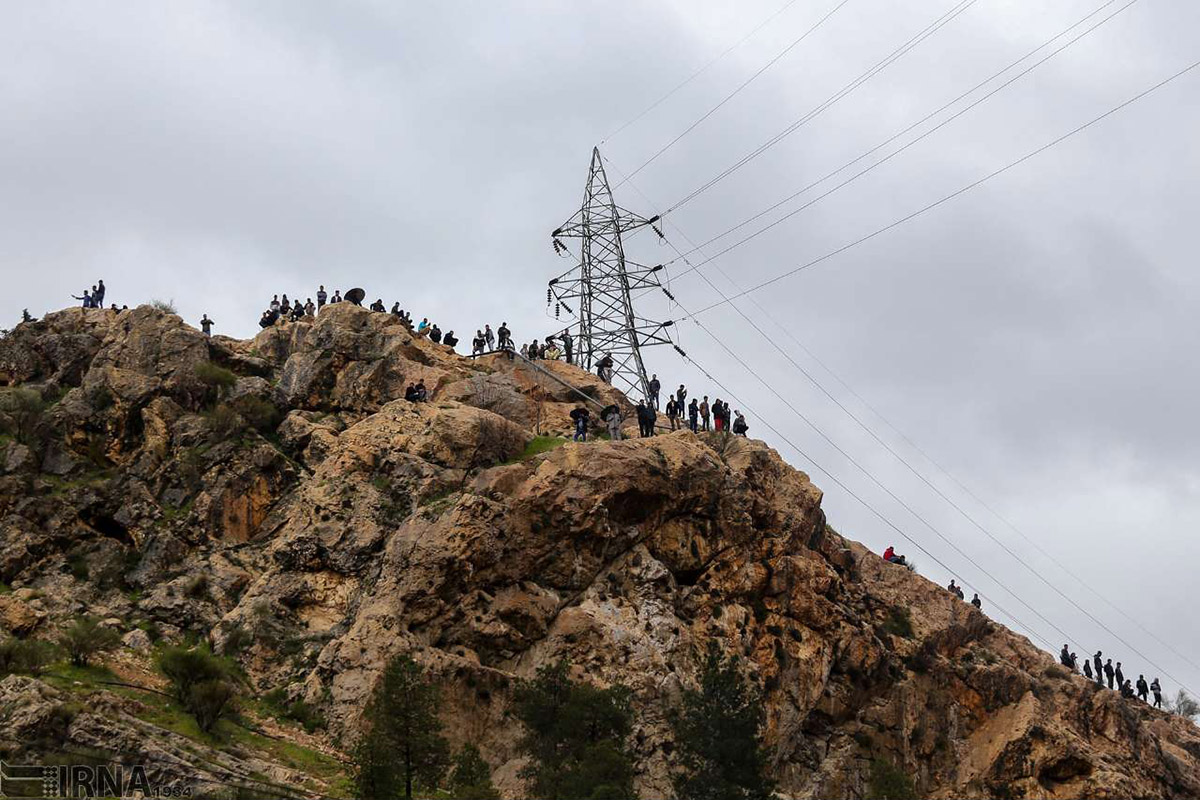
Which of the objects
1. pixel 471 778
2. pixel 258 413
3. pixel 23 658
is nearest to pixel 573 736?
pixel 471 778

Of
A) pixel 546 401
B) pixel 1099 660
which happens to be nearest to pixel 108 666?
pixel 546 401

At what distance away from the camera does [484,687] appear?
142 feet

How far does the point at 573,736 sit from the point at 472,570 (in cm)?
818

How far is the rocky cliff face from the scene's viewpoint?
4412cm

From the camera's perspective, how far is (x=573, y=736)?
3969 cm

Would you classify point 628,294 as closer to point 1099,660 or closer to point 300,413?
point 300,413

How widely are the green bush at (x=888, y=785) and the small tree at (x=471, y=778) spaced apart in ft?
45.1

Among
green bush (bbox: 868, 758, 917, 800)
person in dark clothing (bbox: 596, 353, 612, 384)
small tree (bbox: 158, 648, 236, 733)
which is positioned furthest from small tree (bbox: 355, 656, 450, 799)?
person in dark clothing (bbox: 596, 353, 612, 384)

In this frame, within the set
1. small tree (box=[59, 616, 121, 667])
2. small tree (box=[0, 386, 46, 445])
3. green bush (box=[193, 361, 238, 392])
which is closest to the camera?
small tree (box=[59, 616, 121, 667])

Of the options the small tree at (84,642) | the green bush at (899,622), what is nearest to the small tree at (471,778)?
the small tree at (84,642)

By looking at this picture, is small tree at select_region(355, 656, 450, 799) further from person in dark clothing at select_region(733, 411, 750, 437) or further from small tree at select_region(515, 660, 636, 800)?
person in dark clothing at select_region(733, 411, 750, 437)

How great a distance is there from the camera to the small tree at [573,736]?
36.7 metres

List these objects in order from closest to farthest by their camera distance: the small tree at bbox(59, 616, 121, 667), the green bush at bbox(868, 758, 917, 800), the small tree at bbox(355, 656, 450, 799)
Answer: the small tree at bbox(355, 656, 450, 799)
the small tree at bbox(59, 616, 121, 667)
the green bush at bbox(868, 758, 917, 800)

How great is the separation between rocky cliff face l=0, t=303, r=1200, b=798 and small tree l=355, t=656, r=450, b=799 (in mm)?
3018
